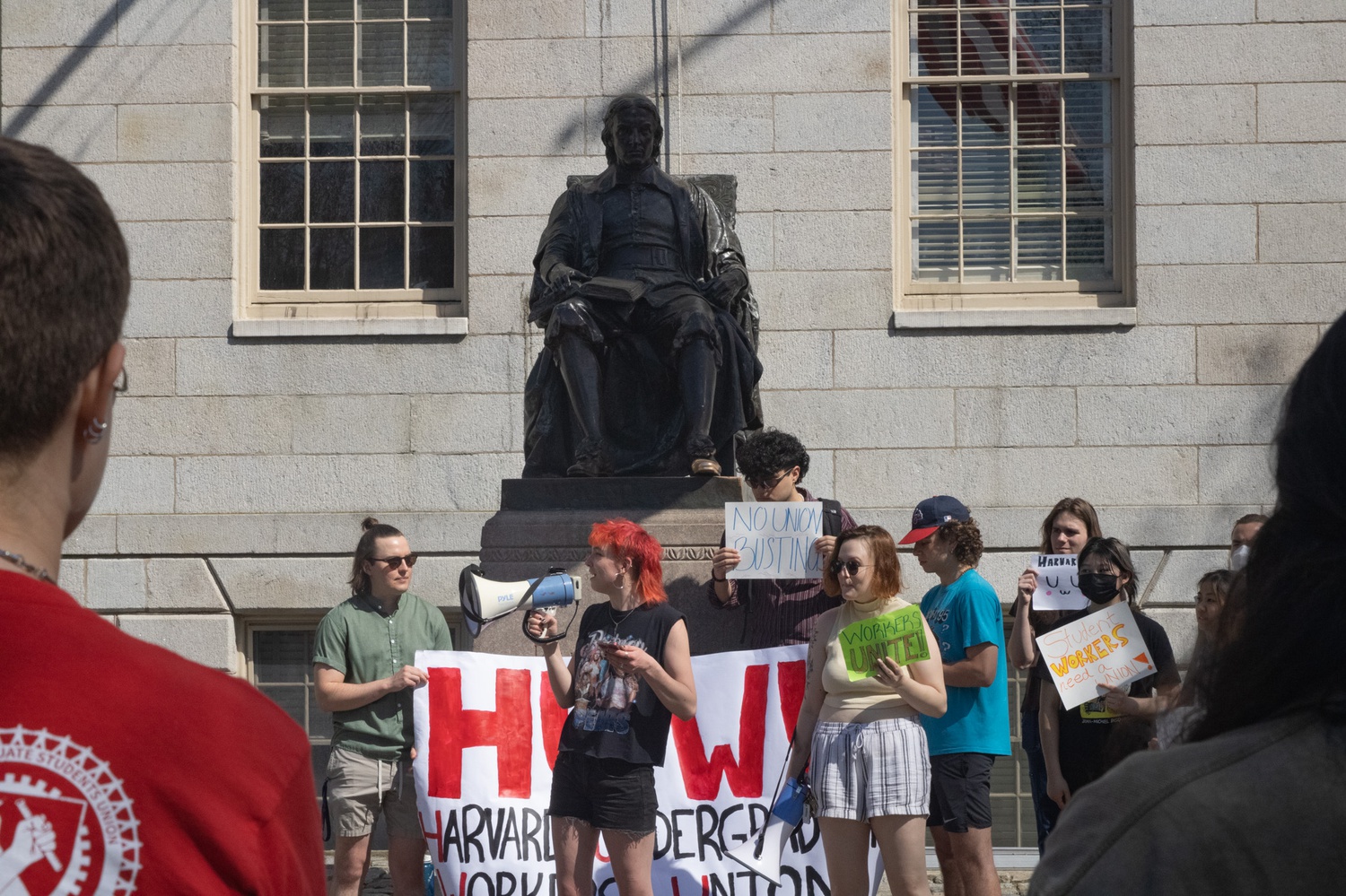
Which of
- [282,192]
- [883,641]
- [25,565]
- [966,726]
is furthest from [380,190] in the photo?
[25,565]

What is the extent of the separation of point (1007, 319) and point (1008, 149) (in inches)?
57.4

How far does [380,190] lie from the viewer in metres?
11.4

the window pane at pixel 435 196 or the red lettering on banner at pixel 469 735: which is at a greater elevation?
the window pane at pixel 435 196

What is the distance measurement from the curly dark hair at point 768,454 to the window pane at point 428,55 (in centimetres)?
582

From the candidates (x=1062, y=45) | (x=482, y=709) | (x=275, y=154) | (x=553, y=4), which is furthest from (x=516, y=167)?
(x=482, y=709)

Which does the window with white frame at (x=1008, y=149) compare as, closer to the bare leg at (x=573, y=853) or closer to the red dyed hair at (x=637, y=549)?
the red dyed hair at (x=637, y=549)

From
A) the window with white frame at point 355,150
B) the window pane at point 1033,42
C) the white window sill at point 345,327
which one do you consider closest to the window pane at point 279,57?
the window with white frame at point 355,150

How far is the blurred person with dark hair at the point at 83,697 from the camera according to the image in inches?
53.2

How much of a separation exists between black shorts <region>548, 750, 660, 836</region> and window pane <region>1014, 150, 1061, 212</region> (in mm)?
7074

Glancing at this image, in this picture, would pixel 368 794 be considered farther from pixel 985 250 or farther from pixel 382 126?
pixel 985 250

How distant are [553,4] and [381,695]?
6.28 m

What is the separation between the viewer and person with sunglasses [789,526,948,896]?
5391 mm

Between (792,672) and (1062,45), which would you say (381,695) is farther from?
(1062,45)

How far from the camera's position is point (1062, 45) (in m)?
11.1
